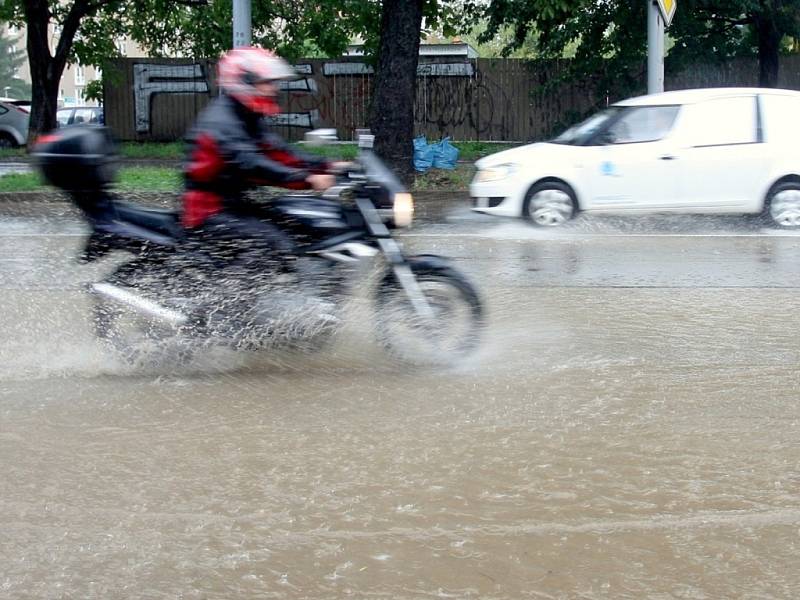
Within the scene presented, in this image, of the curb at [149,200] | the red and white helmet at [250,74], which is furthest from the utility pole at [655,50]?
the red and white helmet at [250,74]

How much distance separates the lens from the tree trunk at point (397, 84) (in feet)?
54.6

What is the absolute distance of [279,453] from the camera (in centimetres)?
469

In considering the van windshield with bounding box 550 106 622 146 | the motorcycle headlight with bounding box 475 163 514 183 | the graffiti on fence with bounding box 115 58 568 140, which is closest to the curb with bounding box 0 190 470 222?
the motorcycle headlight with bounding box 475 163 514 183

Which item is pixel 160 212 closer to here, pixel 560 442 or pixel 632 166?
pixel 560 442

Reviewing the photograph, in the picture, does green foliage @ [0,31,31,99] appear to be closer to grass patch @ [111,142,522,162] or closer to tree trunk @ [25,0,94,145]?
grass patch @ [111,142,522,162]

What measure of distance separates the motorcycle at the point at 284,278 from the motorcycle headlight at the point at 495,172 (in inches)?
264

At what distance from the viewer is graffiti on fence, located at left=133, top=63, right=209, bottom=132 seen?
29109mm

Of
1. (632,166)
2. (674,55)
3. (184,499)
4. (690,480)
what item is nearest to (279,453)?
(184,499)

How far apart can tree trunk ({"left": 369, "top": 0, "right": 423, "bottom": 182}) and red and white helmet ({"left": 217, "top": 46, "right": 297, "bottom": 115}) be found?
36.6 ft

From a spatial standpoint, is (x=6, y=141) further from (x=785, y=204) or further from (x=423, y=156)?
(x=785, y=204)

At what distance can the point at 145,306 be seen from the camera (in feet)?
18.9

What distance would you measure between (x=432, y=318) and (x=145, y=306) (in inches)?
56.7

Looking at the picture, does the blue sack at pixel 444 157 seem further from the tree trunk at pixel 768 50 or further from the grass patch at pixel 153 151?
the tree trunk at pixel 768 50

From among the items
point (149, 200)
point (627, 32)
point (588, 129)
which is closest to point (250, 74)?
point (588, 129)
